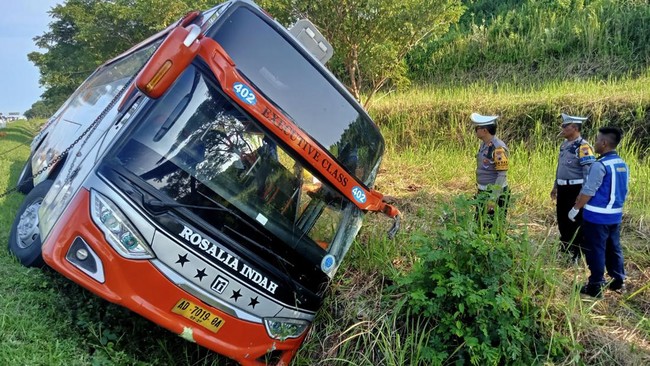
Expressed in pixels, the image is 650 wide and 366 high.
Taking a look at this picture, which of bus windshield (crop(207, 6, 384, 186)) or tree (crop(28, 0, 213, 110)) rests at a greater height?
tree (crop(28, 0, 213, 110))

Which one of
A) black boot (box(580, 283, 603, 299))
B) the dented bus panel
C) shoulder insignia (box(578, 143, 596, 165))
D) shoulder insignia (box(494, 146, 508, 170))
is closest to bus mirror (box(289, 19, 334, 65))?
the dented bus panel

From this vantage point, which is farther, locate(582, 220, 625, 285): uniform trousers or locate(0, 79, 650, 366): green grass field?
locate(582, 220, 625, 285): uniform trousers

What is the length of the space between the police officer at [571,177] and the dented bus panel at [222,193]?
177 cm

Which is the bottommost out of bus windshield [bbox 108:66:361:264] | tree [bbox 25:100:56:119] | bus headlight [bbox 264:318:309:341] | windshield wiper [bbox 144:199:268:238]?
tree [bbox 25:100:56:119]

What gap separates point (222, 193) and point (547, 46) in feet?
34.4

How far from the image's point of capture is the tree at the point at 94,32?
9.41m

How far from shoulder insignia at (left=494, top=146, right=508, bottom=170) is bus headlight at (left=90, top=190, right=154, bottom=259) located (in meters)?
3.13

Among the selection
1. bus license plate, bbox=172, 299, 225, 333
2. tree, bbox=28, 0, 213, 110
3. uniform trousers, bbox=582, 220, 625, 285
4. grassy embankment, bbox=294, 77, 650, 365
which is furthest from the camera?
tree, bbox=28, 0, 213, 110

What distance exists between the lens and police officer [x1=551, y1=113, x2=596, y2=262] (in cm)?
395

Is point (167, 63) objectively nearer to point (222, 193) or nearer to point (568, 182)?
point (222, 193)

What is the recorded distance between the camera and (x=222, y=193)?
2938 millimetres

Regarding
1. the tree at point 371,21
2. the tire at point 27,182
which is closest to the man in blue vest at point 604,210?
the tree at point 371,21

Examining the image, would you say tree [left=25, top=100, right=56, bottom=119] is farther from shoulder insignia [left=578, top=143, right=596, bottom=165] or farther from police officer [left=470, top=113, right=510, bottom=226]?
shoulder insignia [left=578, top=143, right=596, bottom=165]

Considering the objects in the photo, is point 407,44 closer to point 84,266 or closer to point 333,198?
point 333,198
